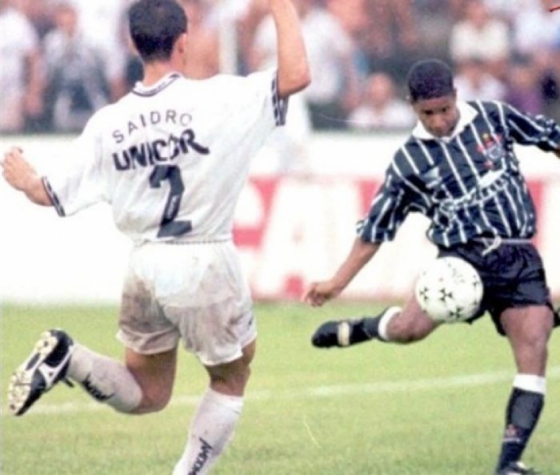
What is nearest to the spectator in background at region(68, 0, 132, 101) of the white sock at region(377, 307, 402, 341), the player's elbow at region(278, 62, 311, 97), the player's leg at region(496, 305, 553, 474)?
the white sock at region(377, 307, 402, 341)

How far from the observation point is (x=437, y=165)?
413 inches

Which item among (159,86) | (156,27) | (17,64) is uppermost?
(156,27)

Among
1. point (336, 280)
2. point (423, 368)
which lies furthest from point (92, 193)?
point (423, 368)

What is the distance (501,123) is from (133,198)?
2.43m

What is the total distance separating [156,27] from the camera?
878cm

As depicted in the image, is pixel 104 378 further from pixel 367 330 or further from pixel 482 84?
pixel 482 84

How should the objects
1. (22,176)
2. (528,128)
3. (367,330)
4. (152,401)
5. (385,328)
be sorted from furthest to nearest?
1. (367,330)
2. (385,328)
3. (528,128)
4. (152,401)
5. (22,176)

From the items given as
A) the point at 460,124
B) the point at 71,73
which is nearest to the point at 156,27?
the point at 460,124

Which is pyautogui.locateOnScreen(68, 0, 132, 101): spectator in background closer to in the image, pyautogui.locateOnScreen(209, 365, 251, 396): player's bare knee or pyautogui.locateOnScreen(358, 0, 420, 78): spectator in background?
pyautogui.locateOnScreen(358, 0, 420, 78): spectator in background

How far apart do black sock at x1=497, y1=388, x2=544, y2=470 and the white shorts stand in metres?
1.57

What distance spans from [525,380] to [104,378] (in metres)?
2.17

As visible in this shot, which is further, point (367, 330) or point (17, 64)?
point (17, 64)

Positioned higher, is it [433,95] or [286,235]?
[433,95]

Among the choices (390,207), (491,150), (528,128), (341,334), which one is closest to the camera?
(491,150)
